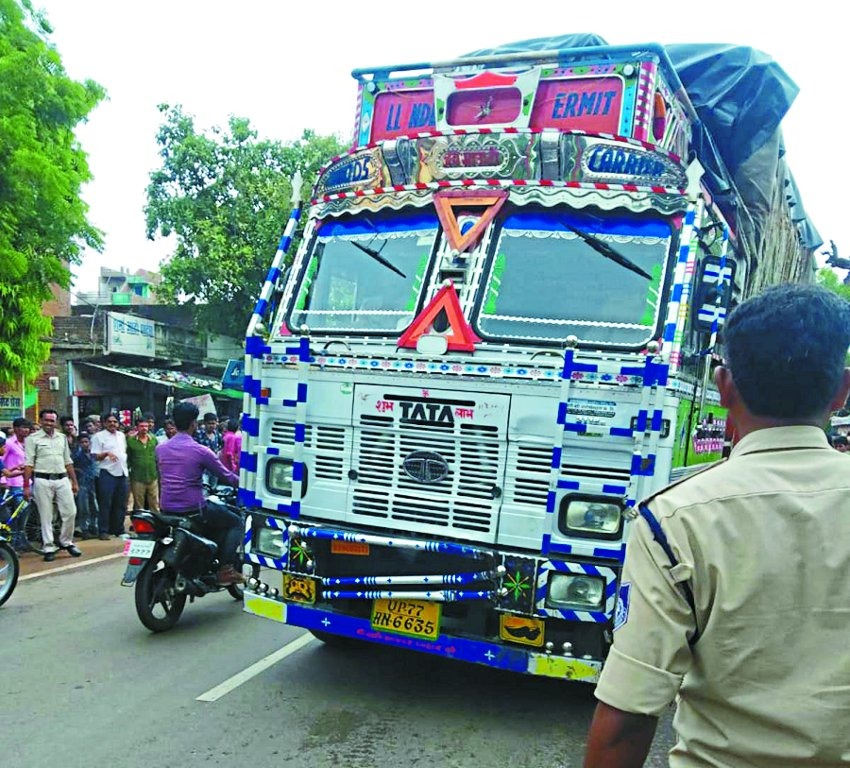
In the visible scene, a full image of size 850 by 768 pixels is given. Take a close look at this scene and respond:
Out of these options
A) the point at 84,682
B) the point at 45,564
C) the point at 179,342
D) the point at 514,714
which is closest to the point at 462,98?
the point at 514,714

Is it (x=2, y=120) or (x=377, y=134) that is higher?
(x=2, y=120)

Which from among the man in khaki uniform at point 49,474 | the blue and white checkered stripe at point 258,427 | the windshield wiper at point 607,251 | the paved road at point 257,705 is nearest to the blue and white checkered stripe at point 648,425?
the windshield wiper at point 607,251

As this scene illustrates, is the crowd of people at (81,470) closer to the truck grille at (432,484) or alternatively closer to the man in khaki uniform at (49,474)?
the man in khaki uniform at (49,474)

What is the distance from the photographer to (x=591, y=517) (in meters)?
4.11

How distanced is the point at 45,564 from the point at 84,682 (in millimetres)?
4342

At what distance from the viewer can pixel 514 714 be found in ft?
15.0

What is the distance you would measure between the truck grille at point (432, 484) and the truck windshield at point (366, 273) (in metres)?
0.79

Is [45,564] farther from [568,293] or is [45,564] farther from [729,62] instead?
[729,62]

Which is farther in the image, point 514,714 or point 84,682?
point 84,682

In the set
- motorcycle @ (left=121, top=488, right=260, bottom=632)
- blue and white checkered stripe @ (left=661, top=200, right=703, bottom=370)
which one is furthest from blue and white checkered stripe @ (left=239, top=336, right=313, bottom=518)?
blue and white checkered stripe @ (left=661, top=200, right=703, bottom=370)

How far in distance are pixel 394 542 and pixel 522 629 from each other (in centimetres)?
82

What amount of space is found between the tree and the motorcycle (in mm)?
16117

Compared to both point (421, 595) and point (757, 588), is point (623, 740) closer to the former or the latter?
point (757, 588)

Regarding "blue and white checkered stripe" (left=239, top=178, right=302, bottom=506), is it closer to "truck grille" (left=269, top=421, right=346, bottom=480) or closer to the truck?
the truck
